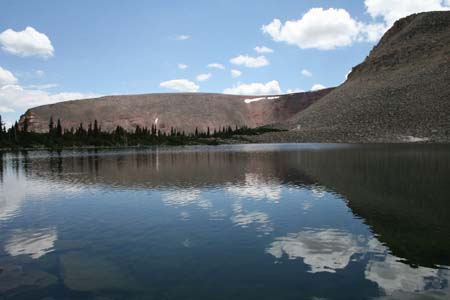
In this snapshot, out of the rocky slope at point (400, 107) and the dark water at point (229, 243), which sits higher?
the rocky slope at point (400, 107)

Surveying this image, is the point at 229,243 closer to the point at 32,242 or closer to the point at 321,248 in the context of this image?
the point at 321,248

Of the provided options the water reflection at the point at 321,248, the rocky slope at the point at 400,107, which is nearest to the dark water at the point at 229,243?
the water reflection at the point at 321,248

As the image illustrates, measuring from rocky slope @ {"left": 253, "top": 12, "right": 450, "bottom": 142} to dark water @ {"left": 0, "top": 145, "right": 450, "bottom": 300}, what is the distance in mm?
133233

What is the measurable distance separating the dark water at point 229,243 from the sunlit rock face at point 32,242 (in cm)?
5

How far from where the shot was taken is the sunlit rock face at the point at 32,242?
15.9 meters

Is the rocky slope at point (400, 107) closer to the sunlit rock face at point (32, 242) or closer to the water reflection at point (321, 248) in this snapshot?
the water reflection at point (321, 248)

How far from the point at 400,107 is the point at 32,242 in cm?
17161

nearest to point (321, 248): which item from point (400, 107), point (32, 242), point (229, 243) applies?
point (229, 243)

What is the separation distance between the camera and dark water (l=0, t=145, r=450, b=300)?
12.1m

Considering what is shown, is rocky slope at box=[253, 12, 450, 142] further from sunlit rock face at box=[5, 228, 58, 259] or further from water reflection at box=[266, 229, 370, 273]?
sunlit rock face at box=[5, 228, 58, 259]

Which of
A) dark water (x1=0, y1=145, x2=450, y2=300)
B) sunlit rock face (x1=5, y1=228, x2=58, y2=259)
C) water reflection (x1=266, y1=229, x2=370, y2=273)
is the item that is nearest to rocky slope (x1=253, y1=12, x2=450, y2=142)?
dark water (x1=0, y1=145, x2=450, y2=300)

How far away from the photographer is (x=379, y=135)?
158 m

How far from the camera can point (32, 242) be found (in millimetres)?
17344

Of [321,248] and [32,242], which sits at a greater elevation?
[32,242]
